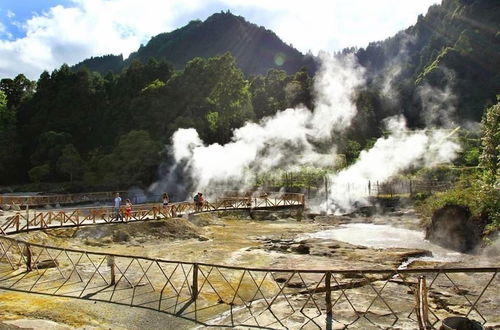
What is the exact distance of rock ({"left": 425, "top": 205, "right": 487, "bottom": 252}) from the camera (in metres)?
21.1

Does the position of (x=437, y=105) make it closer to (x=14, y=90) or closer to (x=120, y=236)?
(x=120, y=236)

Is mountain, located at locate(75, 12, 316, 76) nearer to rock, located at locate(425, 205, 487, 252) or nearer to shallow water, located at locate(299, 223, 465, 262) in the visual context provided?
shallow water, located at locate(299, 223, 465, 262)

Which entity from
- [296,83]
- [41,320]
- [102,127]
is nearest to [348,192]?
[41,320]

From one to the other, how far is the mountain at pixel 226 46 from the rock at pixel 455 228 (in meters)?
111

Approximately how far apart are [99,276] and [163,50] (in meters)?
129

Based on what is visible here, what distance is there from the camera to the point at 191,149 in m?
52.8

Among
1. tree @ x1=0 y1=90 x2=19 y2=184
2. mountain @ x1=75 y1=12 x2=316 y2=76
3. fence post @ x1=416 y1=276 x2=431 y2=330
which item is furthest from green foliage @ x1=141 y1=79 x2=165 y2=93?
mountain @ x1=75 y1=12 x2=316 y2=76

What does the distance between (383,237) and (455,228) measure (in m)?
4.18

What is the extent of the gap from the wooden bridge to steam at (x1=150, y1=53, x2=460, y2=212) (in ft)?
76.9

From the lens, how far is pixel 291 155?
56750 millimetres

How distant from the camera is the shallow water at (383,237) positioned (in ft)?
68.0

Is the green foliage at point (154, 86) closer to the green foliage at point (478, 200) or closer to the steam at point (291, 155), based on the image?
the steam at point (291, 155)

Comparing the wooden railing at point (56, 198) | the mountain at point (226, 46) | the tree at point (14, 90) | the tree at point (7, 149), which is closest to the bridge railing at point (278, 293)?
the wooden railing at point (56, 198)

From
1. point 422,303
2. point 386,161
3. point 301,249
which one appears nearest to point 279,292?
point 422,303
